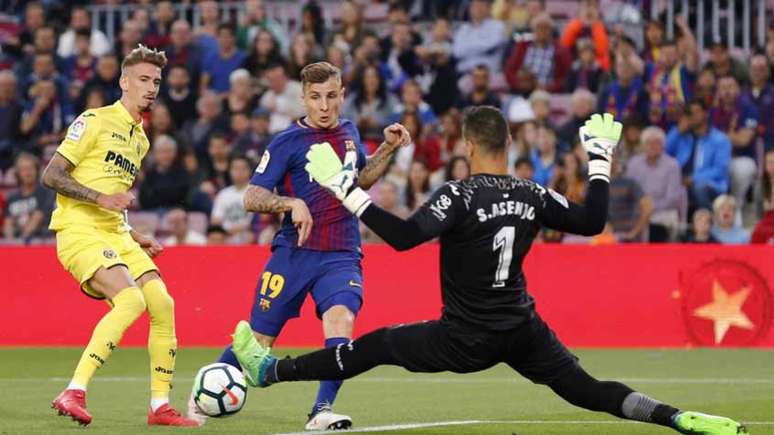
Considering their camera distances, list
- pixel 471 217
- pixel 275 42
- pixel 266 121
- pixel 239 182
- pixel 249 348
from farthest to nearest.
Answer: pixel 275 42 < pixel 266 121 < pixel 239 182 < pixel 249 348 < pixel 471 217

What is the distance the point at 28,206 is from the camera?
20641 mm

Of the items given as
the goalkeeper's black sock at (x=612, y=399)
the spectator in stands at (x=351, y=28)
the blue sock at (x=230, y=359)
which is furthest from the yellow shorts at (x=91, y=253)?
the spectator in stands at (x=351, y=28)

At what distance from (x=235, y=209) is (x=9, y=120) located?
4.72m

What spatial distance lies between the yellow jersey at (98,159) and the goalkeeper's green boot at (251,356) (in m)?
1.65

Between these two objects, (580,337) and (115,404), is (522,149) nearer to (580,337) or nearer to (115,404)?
(580,337)

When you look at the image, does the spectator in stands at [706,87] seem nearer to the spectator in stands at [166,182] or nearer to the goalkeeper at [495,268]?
the spectator in stands at [166,182]

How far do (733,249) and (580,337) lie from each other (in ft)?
6.46

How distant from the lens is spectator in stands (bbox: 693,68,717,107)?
20625mm

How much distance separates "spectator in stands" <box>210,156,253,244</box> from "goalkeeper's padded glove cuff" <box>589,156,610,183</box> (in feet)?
39.8

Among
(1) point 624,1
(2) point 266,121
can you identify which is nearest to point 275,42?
(2) point 266,121

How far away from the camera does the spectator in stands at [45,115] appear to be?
23266 mm

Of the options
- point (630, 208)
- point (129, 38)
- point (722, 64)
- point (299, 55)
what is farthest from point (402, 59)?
point (630, 208)

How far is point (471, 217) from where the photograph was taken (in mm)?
8180

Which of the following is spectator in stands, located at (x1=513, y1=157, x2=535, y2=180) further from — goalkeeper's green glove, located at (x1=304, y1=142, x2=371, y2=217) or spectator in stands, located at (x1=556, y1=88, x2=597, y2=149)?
goalkeeper's green glove, located at (x1=304, y1=142, x2=371, y2=217)
